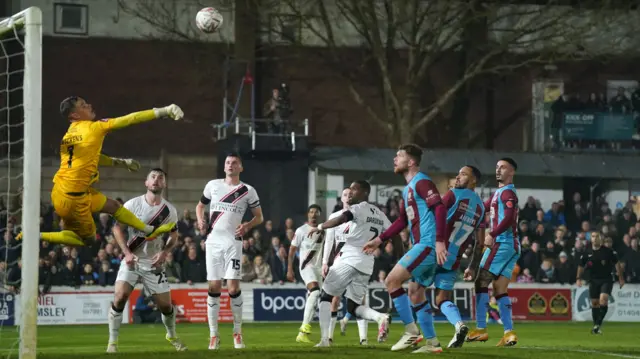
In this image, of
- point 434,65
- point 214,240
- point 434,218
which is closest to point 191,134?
point 434,65

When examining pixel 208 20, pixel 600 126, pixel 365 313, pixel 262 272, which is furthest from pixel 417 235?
pixel 600 126

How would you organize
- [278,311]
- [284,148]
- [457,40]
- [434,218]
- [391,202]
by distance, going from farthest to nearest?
1. [457,40]
2. [284,148]
3. [391,202]
4. [278,311]
5. [434,218]

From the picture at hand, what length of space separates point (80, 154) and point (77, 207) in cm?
63

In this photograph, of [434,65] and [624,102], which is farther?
[434,65]

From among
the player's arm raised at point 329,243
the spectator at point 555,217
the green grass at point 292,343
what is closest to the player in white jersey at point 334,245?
the player's arm raised at point 329,243

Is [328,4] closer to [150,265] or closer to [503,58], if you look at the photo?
[503,58]

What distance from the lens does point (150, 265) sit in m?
15.2

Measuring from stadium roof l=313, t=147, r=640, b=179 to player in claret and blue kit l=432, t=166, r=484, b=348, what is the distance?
63.5ft

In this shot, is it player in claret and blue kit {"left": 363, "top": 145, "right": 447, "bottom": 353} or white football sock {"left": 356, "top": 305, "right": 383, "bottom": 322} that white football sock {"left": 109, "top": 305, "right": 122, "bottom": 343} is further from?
player in claret and blue kit {"left": 363, "top": 145, "right": 447, "bottom": 353}

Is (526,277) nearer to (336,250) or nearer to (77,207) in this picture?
(336,250)

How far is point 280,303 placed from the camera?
87.5ft

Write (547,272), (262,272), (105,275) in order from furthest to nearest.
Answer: (547,272), (262,272), (105,275)

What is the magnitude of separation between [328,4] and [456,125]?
718cm

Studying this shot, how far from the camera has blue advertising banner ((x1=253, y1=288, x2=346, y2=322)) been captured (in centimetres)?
2650
